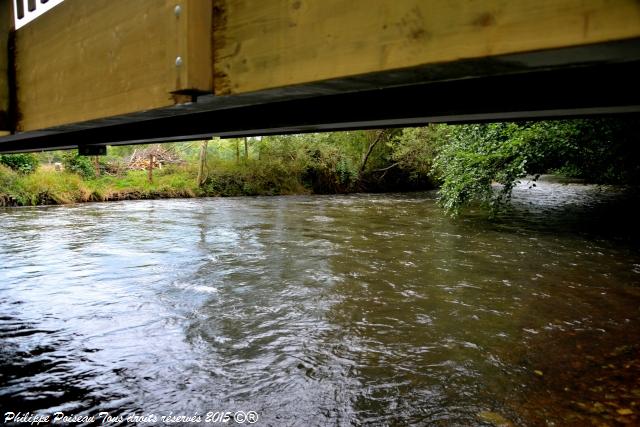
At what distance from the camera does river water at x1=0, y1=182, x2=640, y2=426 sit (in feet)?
13.5

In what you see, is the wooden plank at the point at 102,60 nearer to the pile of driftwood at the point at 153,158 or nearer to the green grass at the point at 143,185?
the green grass at the point at 143,185

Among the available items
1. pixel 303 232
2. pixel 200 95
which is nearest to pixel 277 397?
pixel 200 95

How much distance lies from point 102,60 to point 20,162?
22.3m

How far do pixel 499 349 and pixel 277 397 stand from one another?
2659mm

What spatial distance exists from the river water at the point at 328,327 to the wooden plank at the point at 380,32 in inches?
127

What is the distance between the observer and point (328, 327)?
5879 mm

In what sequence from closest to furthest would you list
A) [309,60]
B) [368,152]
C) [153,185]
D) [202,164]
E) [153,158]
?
[309,60]
[153,185]
[202,164]
[153,158]
[368,152]

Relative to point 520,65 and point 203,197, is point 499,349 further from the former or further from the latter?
point 203,197

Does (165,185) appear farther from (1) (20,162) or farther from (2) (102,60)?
(2) (102,60)

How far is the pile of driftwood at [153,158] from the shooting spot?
88.7 ft

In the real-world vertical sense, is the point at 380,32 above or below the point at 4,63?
below

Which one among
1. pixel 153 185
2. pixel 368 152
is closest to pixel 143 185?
pixel 153 185

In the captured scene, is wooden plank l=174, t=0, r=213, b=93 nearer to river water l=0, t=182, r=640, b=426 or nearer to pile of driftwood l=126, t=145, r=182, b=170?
river water l=0, t=182, r=640, b=426

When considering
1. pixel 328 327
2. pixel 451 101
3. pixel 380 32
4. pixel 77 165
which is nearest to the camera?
pixel 380 32
